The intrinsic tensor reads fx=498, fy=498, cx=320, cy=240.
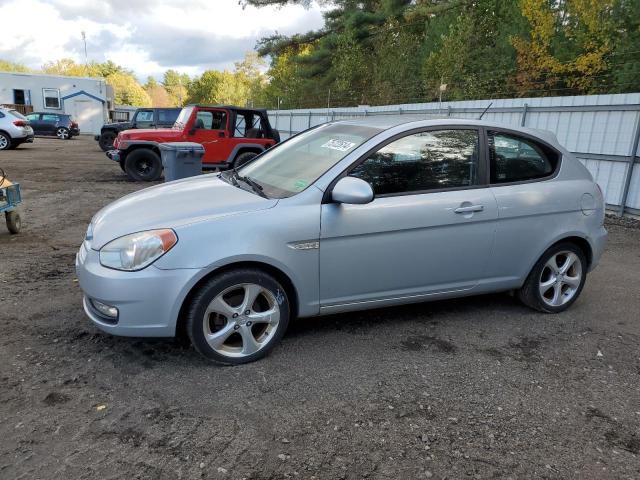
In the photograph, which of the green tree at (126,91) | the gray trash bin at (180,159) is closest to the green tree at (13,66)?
the green tree at (126,91)

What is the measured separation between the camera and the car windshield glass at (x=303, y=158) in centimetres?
355

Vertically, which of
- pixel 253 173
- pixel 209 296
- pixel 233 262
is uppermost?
pixel 253 173

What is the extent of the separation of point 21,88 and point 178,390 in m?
35.5

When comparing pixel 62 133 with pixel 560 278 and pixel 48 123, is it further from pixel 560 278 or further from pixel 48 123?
pixel 560 278

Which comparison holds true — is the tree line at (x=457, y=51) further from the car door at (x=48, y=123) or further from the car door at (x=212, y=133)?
the car door at (x=48, y=123)

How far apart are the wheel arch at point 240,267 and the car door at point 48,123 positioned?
29.9m

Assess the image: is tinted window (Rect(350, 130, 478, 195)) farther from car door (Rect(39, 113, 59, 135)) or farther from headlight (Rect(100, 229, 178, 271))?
car door (Rect(39, 113, 59, 135))

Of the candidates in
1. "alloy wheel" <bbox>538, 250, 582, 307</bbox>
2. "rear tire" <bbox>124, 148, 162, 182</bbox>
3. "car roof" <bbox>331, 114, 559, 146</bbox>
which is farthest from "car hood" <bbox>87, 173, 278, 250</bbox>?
"rear tire" <bbox>124, 148, 162, 182</bbox>

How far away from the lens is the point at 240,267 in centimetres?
316

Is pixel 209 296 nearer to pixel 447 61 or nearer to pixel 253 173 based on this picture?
pixel 253 173

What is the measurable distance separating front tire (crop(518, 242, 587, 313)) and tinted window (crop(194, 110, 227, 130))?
933cm

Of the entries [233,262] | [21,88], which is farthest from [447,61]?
[21,88]

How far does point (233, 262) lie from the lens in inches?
122

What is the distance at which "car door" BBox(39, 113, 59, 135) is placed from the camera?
93.9 feet
